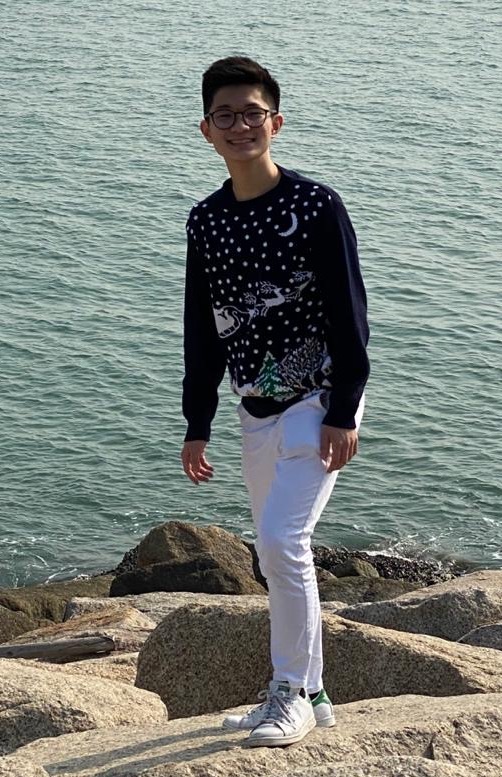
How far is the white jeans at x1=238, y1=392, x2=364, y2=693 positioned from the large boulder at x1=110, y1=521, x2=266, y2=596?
920 centimetres

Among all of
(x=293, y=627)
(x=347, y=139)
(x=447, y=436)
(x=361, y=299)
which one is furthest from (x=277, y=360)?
(x=347, y=139)

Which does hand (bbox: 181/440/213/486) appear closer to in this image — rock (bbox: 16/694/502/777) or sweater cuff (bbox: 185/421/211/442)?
sweater cuff (bbox: 185/421/211/442)

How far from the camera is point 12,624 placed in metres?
13.2

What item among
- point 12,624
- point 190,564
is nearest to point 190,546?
point 190,564

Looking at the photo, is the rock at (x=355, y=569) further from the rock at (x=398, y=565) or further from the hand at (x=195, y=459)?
the hand at (x=195, y=459)

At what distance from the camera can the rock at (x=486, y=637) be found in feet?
26.4

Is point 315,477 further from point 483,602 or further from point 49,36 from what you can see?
point 49,36

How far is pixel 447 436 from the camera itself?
22250 millimetres

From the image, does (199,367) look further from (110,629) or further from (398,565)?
(398,565)

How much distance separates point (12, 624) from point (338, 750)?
8468mm

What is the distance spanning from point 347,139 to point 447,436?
16.5m

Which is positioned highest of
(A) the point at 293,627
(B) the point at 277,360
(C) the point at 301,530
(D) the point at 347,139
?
(B) the point at 277,360

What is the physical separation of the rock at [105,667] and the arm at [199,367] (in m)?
2.12

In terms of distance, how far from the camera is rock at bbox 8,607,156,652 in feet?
29.4
